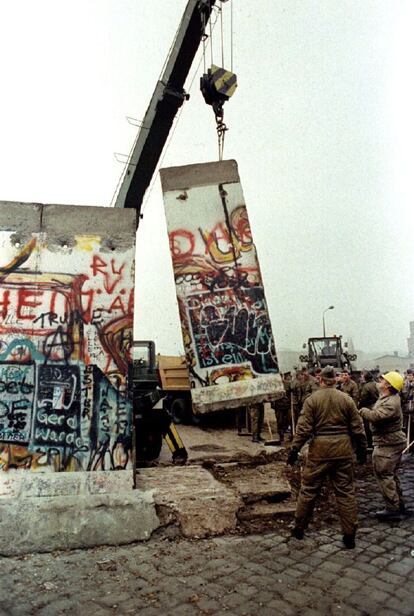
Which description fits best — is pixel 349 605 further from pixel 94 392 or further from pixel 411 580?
pixel 94 392

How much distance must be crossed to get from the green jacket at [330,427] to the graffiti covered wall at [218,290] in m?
0.76

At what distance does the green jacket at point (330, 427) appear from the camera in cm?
451

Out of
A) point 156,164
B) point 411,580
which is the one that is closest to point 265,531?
point 411,580

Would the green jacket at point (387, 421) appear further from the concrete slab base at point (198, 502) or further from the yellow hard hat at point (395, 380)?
the concrete slab base at point (198, 502)

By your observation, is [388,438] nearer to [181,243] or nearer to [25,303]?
[181,243]

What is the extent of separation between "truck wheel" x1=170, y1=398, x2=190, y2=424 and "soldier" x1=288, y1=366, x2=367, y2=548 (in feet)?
32.4

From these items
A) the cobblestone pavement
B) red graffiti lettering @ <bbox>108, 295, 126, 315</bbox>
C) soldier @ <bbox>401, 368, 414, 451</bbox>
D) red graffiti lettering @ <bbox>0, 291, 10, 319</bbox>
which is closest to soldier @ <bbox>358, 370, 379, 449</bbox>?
soldier @ <bbox>401, 368, 414, 451</bbox>

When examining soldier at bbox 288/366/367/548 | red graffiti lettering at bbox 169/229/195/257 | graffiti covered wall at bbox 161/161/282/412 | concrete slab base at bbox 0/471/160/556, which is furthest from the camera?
red graffiti lettering at bbox 169/229/195/257

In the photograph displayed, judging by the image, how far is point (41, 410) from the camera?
476cm

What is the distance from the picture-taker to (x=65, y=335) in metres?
4.91

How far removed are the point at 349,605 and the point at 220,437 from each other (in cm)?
871

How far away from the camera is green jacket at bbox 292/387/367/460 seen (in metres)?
4.51

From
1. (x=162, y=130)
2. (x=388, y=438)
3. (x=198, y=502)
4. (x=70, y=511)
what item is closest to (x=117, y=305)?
(x=70, y=511)

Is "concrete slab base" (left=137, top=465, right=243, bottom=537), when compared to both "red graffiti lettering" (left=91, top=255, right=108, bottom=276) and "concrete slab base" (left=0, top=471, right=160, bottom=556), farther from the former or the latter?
"red graffiti lettering" (left=91, top=255, right=108, bottom=276)
